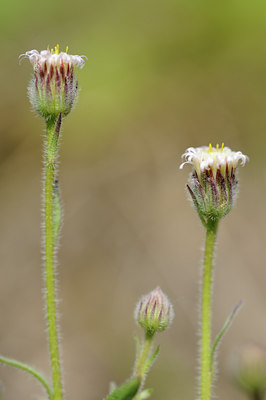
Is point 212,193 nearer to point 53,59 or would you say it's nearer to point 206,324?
point 206,324

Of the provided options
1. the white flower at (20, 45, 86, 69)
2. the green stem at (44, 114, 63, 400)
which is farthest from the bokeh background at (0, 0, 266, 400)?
the white flower at (20, 45, 86, 69)

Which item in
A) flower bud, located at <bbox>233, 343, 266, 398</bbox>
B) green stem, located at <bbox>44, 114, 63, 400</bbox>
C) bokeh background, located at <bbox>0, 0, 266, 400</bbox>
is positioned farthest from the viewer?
bokeh background, located at <bbox>0, 0, 266, 400</bbox>

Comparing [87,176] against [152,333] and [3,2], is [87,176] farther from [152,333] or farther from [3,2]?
[152,333]

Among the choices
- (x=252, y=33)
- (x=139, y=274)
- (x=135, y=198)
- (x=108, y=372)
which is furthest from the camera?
(x=252, y=33)

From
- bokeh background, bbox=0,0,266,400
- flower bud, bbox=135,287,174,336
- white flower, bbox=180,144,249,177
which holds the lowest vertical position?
flower bud, bbox=135,287,174,336

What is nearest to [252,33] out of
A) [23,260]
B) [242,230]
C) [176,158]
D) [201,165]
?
[176,158]

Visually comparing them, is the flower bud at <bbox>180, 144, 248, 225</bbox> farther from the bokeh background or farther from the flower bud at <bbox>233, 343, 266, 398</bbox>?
the bokeh background
